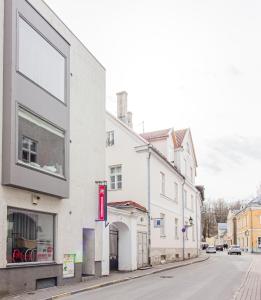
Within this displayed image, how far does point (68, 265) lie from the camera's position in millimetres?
18172

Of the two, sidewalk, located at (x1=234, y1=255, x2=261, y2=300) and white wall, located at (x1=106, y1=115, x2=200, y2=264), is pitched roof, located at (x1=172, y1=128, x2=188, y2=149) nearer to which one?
white wall, located at (x1=106, y1=115, x2=200, y2=264)

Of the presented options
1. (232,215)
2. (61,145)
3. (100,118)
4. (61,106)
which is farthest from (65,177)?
(232,215)

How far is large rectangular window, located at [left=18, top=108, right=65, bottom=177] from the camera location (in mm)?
15328

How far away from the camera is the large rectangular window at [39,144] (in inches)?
603

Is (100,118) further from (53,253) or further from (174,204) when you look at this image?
(174,204)

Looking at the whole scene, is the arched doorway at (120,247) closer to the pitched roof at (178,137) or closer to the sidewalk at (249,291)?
the sidewalk at (249,291)

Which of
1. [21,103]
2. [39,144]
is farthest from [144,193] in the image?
[21,103]

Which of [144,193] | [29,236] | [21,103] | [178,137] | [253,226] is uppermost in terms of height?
[178,137]

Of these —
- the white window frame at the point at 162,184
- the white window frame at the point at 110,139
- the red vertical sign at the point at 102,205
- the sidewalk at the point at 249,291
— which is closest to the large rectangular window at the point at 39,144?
the red vertical sign at the point at 102,205

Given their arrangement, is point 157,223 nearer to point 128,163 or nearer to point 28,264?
point 128,163

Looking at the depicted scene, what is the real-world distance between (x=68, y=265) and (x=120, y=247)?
775 cm

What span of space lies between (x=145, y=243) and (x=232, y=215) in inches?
2991

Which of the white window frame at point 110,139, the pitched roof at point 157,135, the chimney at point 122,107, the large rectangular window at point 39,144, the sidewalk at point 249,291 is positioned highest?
the chimney at point 122,107

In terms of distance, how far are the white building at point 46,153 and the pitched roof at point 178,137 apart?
61.4 feet
